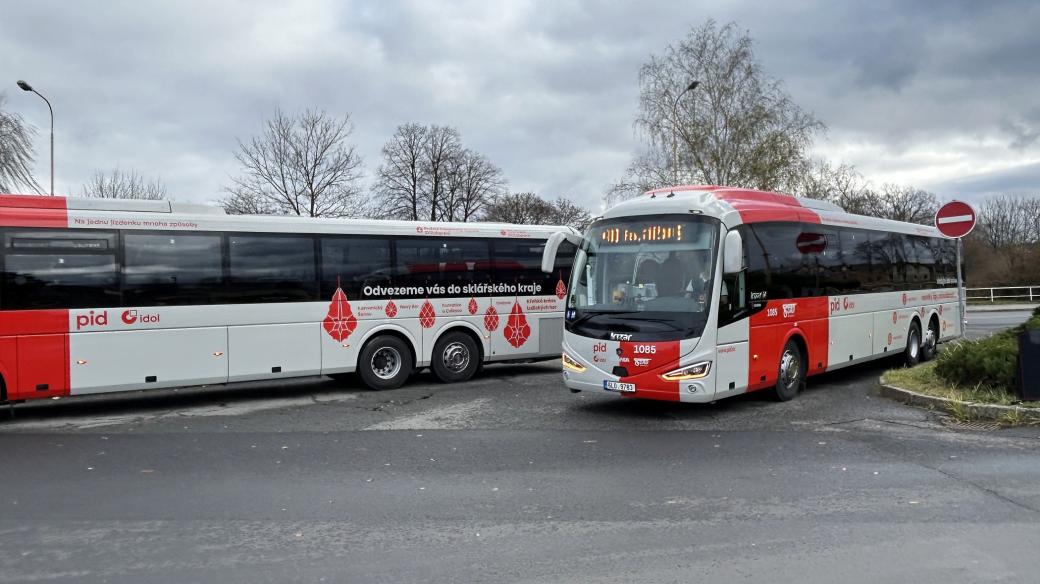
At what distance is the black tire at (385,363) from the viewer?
12.8 meters

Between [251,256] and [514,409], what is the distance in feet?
15.6

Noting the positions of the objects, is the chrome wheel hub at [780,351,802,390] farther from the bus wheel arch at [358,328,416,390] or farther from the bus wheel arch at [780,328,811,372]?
the bus wheel arch at [358,328,416,390]

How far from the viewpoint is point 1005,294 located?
4444 centimetres

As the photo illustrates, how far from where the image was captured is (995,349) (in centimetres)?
1030

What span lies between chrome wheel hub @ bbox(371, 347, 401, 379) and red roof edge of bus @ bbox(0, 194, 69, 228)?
5.00 metres

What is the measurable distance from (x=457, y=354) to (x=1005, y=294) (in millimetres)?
42258

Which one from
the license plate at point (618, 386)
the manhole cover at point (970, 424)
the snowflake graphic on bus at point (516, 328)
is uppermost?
the snowflake graphic on bus at point (516, 328)

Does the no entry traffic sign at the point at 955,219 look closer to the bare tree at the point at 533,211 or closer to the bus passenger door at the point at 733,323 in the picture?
the bus passenger door at the point at 733,323

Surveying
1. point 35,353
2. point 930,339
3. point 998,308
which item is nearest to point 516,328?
point 35,353

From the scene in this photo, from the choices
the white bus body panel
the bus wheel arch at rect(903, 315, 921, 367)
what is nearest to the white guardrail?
the bus wheel arch at rect(903, 315, 921, 367)

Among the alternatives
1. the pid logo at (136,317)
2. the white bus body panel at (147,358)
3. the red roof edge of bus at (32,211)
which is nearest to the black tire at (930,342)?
the white bus body panel at (147,358)

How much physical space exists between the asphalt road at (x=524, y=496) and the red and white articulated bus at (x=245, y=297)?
1050mm

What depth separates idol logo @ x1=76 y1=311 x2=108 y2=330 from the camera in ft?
34.5

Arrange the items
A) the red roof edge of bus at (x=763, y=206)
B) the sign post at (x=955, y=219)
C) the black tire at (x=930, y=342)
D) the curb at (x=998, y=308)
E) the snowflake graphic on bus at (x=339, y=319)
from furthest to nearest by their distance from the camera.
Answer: the curb at (x=998, y=308), the black tire at (x=930, y=342), the sign post at (x=955, y=219), the snowflake graphic on bus at (x=339, y=319), the red roof edge of bus at (x=763, y=206)
